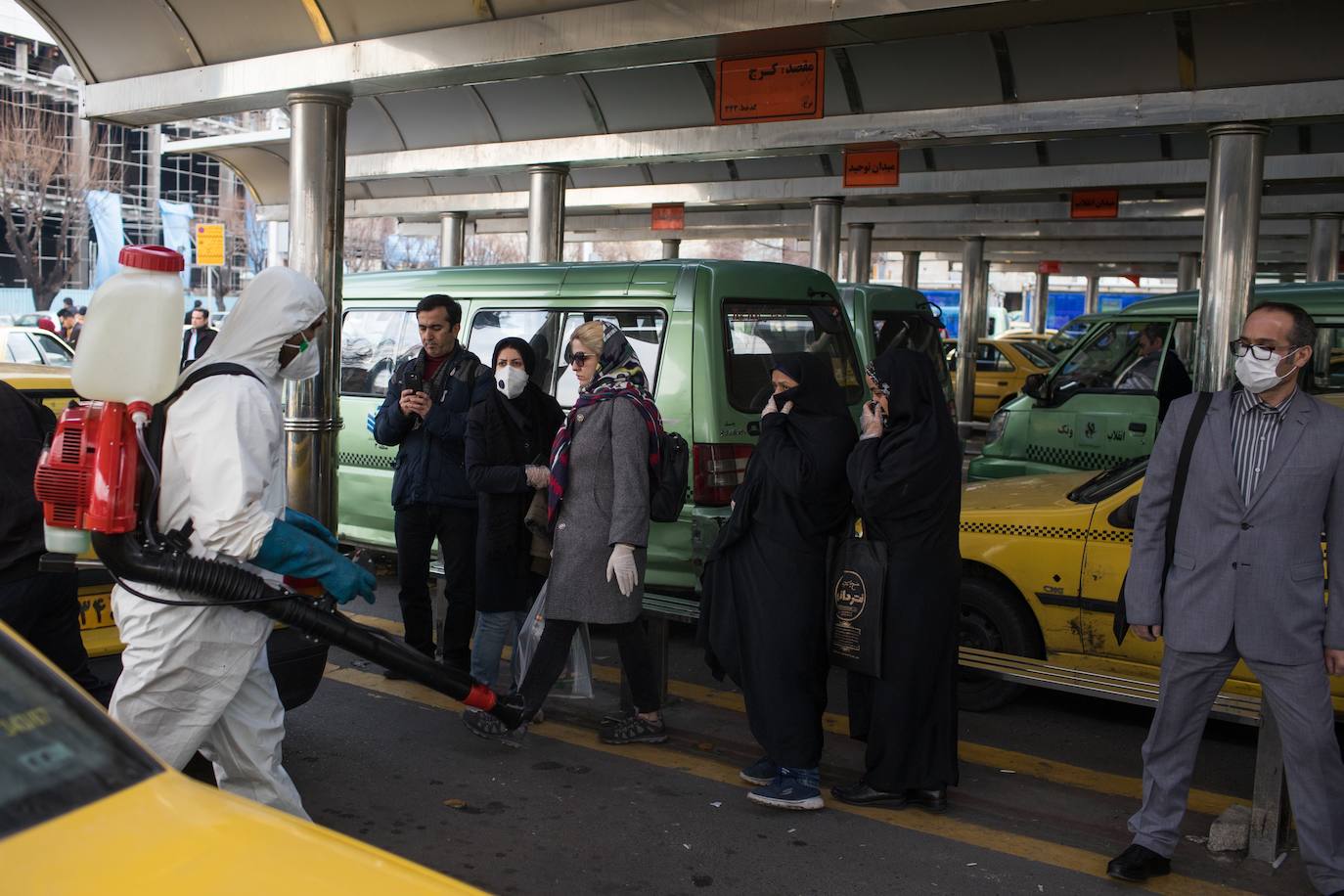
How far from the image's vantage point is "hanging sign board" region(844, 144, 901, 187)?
506 inches

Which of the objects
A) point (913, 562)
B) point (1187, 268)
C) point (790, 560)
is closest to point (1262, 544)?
point (913, 562)

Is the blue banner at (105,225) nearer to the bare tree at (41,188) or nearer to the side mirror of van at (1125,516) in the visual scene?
the bare tree at (41,188)

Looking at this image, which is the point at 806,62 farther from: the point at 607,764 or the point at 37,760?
the point at 37,760

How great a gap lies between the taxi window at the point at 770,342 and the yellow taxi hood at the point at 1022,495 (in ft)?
3.01

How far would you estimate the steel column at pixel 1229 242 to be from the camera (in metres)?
8.53

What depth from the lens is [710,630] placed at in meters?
5.08

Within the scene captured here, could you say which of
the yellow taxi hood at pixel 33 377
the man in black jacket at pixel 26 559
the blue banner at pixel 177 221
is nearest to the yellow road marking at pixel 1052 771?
the man in black jacket at pixel 26 559

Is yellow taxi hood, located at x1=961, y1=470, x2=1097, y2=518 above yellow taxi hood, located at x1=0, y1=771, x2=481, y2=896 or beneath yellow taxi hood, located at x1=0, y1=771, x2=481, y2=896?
above

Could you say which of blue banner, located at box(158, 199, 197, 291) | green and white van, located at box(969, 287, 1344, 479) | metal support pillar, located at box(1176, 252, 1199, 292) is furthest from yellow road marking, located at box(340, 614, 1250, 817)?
blue banner, located at box(158, 199, 197, 291)

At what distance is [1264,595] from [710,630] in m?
2.08

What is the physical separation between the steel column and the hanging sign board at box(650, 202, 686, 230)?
368 inches

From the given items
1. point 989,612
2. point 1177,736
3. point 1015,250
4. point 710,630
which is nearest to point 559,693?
point 710,630

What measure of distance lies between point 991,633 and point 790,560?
68.5 inches

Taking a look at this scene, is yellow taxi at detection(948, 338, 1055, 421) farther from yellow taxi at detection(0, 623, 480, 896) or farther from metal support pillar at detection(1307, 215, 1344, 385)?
yellow taxi at detection(0, 623, 480, 896)
